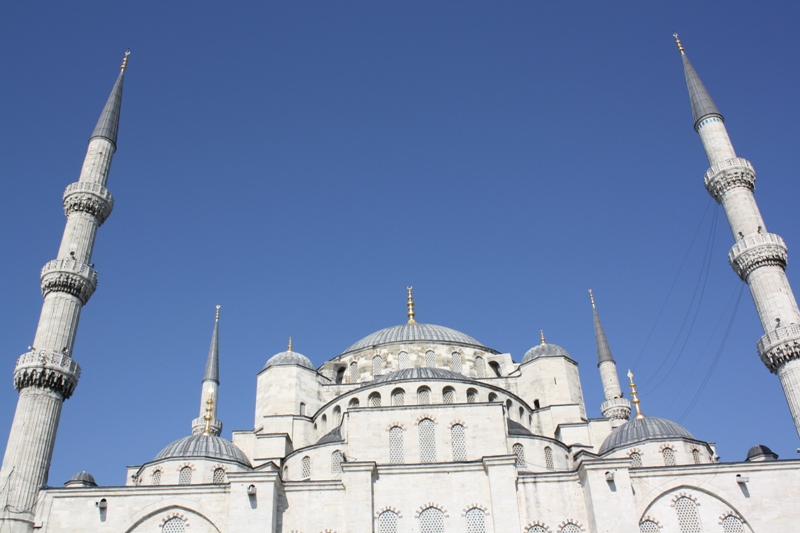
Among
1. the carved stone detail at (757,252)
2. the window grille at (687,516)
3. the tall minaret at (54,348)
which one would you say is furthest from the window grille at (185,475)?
the carved stone detail at (757,252)

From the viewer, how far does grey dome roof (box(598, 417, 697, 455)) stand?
1891 centimetres

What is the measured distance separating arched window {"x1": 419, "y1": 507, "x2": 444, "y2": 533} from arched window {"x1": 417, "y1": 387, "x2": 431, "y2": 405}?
4.55 m

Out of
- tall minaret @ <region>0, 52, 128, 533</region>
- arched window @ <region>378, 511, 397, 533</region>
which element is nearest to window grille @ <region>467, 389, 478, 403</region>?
arched window @ <region>378, 511, 397, 533</region>

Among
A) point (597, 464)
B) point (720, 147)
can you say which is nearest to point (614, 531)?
point (597, 464)

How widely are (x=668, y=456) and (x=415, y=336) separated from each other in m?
9.93

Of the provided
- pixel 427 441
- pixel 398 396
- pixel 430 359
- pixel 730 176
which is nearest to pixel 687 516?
pixel 427 441

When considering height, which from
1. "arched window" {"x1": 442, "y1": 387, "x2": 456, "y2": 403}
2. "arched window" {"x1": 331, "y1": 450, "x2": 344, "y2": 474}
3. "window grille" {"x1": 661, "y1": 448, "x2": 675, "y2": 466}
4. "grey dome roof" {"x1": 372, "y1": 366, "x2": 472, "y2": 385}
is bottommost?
"window grille" {"x1": 661, "y1": 448, "x2": 675, "y2": 466}

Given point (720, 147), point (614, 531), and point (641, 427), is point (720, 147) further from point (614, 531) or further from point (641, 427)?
point (614, 531)

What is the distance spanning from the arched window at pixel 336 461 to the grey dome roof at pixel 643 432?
6.69m

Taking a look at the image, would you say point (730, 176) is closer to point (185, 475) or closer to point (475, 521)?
point (475, 521)

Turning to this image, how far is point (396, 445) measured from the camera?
58.8 feet

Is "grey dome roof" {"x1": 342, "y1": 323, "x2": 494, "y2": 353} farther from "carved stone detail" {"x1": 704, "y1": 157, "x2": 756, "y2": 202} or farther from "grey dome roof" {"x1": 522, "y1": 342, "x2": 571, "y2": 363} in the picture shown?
"carved stone detail" {"x1": 704, "y1": 157, "x2": 756, "y2": 202}

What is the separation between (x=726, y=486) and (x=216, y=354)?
20892mm

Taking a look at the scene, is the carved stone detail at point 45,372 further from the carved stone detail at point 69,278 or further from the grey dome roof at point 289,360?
the grey dome roof at point 289,360
